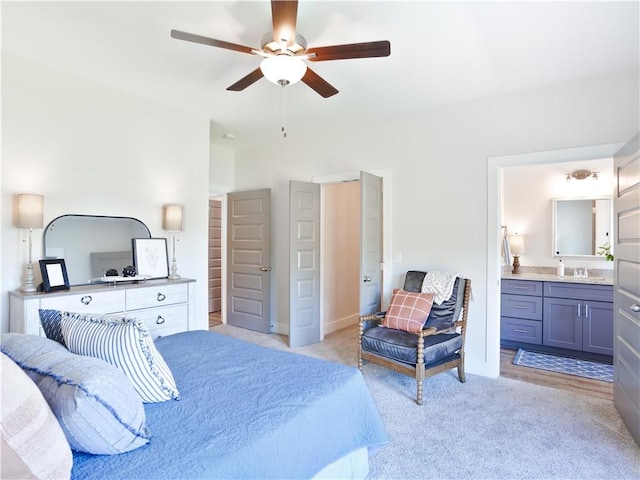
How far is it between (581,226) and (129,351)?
5.14 m

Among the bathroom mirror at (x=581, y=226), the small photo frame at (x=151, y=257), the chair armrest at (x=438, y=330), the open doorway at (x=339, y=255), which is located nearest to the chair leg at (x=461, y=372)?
the chair armrest at (x=438, y=330)

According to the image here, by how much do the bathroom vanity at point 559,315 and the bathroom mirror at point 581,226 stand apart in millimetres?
576

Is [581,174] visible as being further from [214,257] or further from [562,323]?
[214,257]

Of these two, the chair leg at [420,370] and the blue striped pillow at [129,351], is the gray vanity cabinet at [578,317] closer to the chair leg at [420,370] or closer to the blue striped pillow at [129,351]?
the chair leg at [420,370]

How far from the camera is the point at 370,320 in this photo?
11.5 ft

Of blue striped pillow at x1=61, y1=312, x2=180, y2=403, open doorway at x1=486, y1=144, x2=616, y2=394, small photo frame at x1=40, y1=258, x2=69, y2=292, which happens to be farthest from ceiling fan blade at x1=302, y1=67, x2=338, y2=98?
small photo frame at x1=40, y1=258, x2=69, y2=292

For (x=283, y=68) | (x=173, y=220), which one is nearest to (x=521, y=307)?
(x=283, y=68)

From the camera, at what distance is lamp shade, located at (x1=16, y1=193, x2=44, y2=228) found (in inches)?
104

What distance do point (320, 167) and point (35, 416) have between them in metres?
4.00

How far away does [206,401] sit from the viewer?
1.37m

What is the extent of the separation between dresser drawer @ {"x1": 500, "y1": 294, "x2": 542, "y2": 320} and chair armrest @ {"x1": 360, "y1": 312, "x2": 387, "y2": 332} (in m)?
1.77

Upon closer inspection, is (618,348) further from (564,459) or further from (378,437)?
(378,437)

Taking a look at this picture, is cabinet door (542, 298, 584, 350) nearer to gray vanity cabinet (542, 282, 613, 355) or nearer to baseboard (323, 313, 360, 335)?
gray vanity cabinet (542, 282, 613, 355)

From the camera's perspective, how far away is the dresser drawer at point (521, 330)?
406cm
